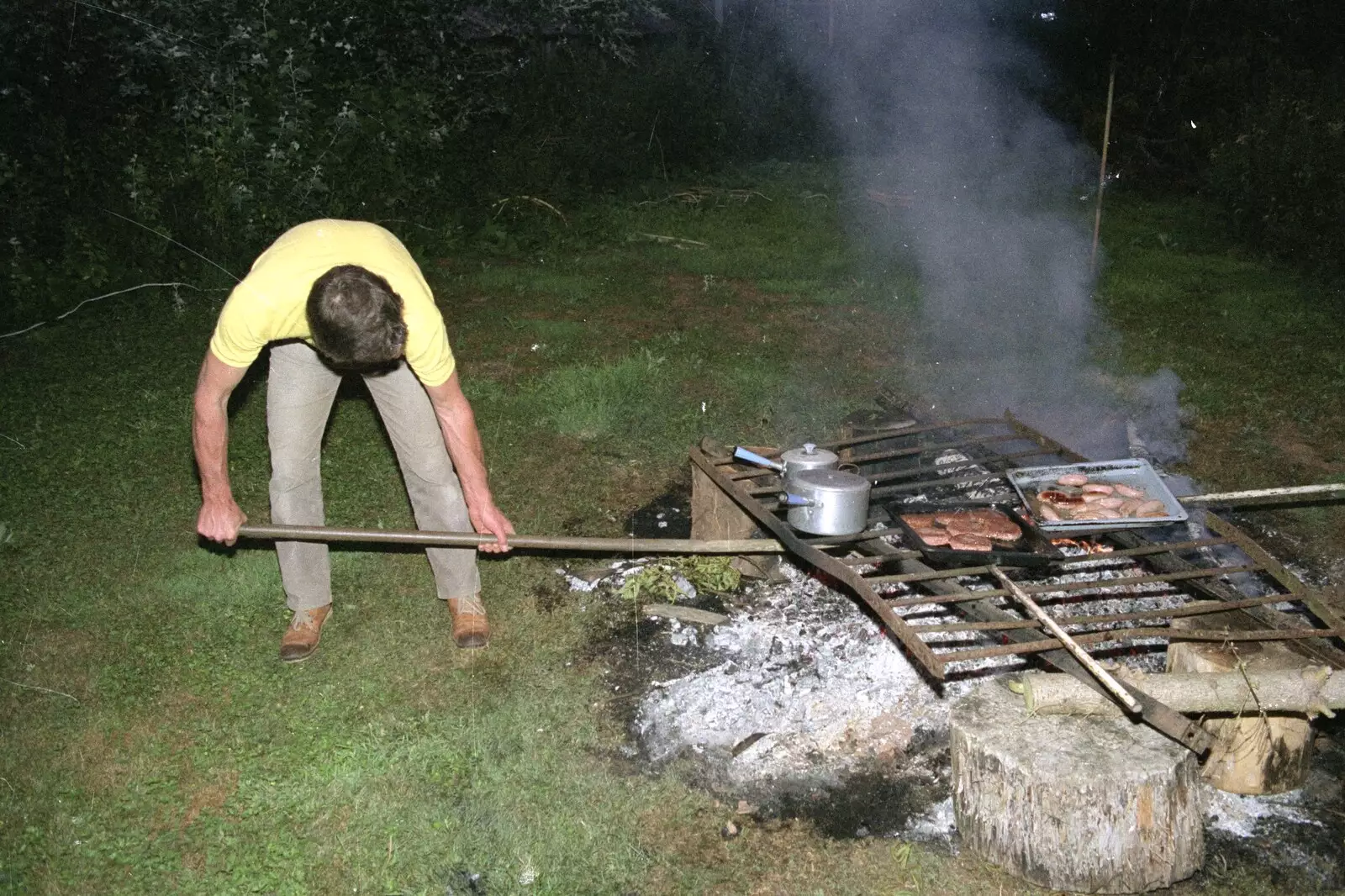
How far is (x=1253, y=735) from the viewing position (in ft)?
11.4

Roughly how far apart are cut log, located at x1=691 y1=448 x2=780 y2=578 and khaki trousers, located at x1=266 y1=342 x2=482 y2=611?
3.88 feet

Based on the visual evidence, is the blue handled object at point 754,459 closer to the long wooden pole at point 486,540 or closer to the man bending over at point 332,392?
the long wooden pole at point 486,540

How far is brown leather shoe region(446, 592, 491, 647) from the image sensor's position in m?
4.61

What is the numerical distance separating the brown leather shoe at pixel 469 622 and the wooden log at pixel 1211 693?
242 cm

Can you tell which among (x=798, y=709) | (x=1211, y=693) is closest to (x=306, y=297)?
(x=798, y=709)

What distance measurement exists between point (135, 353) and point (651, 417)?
459cm

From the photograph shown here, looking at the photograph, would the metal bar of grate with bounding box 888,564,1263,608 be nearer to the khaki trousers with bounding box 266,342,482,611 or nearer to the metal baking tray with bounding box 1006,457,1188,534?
the metal baking tray with bounding box 1006,457,1188,534

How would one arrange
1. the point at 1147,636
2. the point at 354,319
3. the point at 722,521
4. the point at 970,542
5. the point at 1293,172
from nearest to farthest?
1. the point at 1147,636
2. the point at 354,319
3. the point at 970,542
4. the point at 722,521
5. the point at 1293,172

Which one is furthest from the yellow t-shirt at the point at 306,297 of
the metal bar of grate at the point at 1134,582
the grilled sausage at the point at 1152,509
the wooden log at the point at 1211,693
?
the grilled sausage at the point at 1152,509

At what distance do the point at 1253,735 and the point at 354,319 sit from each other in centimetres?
341

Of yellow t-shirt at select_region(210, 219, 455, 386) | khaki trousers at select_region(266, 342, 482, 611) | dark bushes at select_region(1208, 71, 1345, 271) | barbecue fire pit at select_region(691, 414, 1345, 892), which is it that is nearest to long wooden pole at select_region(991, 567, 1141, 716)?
barbecue fire pit at select_region(691, 414, 1345, 892)

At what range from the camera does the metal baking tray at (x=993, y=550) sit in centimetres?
370

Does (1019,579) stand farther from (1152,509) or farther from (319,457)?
(319,457)

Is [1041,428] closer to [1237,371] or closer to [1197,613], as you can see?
[1237,371]
